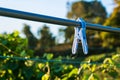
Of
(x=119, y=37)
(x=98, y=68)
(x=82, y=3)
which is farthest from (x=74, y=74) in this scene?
(x=82, y=3)

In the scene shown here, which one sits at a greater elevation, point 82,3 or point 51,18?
point 51,18

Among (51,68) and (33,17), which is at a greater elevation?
(33,17)

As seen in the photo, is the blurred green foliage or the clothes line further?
the blurred green foliage

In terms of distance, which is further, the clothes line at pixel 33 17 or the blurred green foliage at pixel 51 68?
the blurred green foliage at pixel 51 68

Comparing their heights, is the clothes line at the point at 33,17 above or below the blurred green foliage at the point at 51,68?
above

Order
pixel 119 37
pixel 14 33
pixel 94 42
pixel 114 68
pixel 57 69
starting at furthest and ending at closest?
1. pixel 94 42
2. pixel 119 37
3. pixel 14 33
4. pixel 57 69
5. pixel 114 68

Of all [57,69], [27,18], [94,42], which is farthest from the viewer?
[94,42]

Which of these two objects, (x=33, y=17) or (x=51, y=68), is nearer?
(x=33, y=17)

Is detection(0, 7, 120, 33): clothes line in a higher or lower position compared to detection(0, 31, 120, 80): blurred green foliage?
higher

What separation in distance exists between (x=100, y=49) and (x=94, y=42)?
210cm

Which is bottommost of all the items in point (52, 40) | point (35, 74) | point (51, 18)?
point (52, 40)

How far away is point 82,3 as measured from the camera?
1602 inches

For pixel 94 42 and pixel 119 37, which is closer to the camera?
pixel 119 37

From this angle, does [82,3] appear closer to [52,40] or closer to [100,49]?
[52,40]
